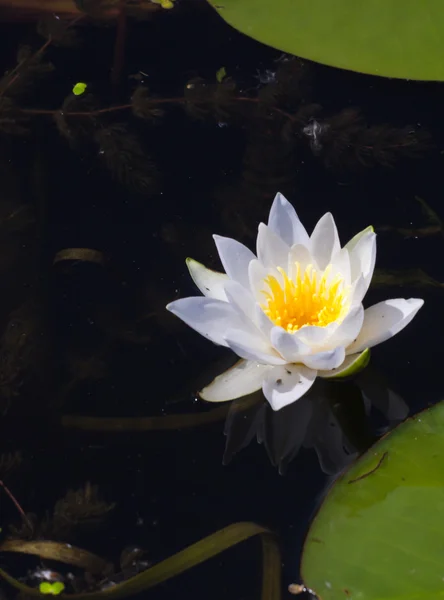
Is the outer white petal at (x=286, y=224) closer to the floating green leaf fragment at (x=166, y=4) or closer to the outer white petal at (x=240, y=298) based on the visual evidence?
the outer white petal at (x=240, y=298)

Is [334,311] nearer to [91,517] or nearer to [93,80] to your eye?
[91,517]

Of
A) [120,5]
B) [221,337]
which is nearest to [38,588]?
[221,337]

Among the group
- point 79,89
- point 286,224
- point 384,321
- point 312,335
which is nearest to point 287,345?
point 312,335

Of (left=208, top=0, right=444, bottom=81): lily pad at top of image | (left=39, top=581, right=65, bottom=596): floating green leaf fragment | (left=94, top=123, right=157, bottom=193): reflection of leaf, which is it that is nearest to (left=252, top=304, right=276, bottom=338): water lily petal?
(left=39, top=581, right=65, bottom=596): floating green leaf fragment

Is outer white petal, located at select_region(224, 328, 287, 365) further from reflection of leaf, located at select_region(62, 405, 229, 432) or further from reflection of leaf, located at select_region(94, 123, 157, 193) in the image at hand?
reflection of leaf, located at select_region(94, 123, 157, 193)

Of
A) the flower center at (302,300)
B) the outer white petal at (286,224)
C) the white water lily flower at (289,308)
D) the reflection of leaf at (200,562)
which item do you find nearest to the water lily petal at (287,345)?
the white water lily flower at (289,308)
